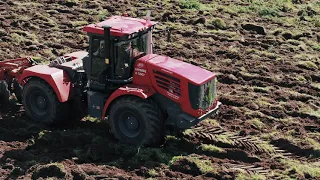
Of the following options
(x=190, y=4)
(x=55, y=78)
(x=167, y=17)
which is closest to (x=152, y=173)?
(x=55, y=78)

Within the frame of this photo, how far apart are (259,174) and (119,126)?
2975mm

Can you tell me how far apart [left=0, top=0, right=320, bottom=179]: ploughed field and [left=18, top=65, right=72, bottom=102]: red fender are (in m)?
0.84

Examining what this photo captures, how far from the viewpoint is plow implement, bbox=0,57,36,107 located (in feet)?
42.9

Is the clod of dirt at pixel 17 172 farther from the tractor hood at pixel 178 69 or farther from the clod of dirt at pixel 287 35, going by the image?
the clod of dirt at pixel 287 35

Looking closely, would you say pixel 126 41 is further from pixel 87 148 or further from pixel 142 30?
pixel 87 148

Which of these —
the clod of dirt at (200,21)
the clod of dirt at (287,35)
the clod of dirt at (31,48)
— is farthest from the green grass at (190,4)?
the clod of dirt at (31,48)

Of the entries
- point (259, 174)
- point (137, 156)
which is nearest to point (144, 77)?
point (137, 156)

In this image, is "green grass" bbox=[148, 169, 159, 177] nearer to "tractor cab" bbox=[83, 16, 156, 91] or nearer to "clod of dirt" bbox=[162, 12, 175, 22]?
"tractor cab" bbox=[83, 16, 156, 91]

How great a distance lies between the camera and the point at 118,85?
38.0ft

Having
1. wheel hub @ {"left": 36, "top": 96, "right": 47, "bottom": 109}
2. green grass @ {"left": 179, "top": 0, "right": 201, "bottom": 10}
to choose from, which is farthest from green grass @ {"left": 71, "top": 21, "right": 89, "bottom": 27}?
wheel hub @ {"left": 36, "top": 96, "right": 47, "bottom": 109}

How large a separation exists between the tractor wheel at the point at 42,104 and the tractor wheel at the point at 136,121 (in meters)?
1.37

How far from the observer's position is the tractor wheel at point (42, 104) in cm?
1196

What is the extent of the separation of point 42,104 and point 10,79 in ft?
5.47

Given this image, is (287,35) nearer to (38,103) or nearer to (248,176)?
(248,176)
